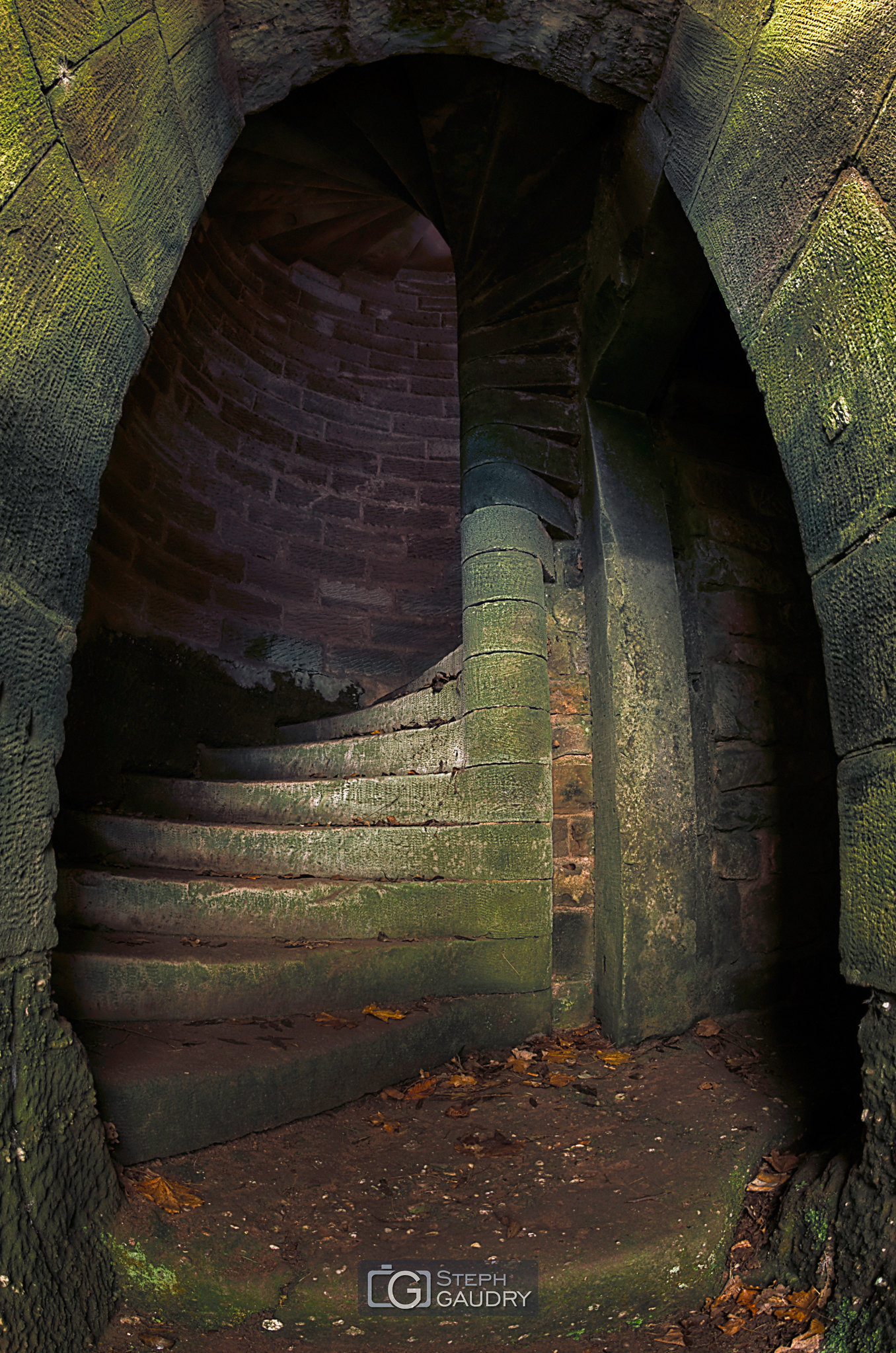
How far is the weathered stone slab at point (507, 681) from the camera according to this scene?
10.0 feet

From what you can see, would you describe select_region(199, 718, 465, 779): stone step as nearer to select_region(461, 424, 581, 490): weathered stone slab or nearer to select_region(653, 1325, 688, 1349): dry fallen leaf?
A: select_region(461, 424, 581, 490): weathered stone slab

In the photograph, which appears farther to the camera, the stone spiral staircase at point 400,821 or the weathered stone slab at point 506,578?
the weathered stone slab at point 506,578

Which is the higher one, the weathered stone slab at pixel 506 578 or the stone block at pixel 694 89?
the stone block at pixel 694 89

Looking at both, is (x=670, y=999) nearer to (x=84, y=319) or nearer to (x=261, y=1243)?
(x=261, y=1243)

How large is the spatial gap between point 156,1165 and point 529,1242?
0.84m

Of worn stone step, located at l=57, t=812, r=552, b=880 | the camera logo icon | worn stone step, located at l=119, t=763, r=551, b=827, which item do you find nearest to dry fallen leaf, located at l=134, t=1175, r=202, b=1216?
the camera logo icon

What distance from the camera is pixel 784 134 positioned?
1.40 m

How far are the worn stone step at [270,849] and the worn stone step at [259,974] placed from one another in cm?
27

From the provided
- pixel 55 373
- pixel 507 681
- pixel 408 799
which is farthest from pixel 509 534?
pixel 55 373

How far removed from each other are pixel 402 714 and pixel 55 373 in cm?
238

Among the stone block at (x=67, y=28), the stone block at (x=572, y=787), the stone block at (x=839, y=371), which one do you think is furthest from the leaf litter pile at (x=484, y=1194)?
the stone block at (x=67, y=28)

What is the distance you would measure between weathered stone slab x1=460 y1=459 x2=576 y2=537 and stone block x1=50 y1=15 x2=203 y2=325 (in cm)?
185

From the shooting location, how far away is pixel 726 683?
3.21 m

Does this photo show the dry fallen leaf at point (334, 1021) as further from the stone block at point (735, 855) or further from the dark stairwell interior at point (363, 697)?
the stone block at point (735, 855)
